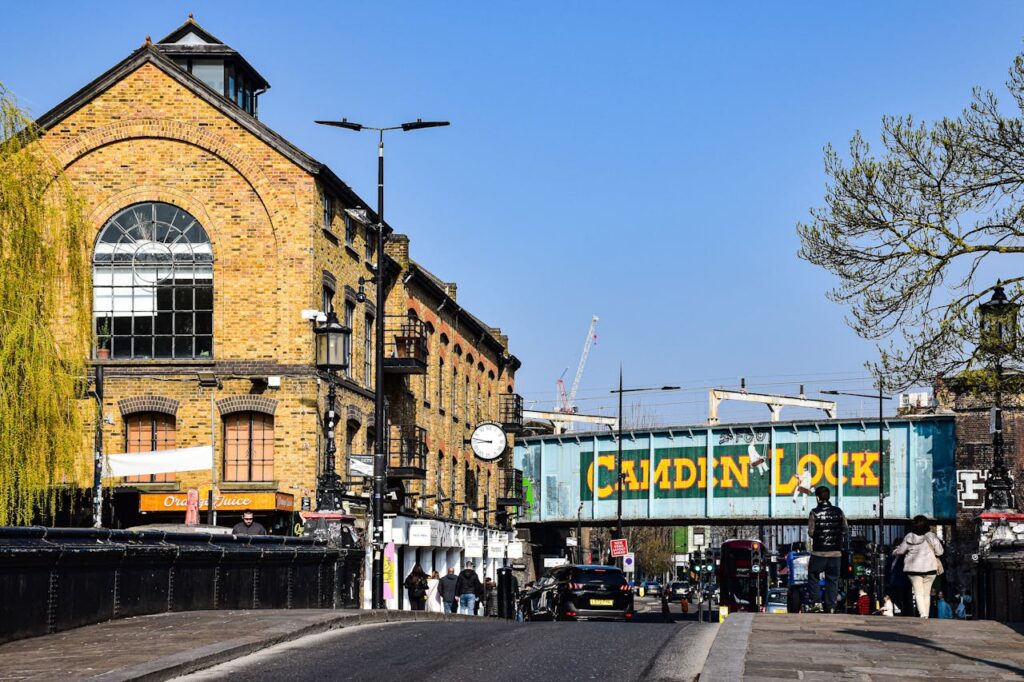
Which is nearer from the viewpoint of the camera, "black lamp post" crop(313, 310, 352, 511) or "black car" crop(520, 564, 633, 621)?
"black lamp post" crop(313, 310, 352, 511)

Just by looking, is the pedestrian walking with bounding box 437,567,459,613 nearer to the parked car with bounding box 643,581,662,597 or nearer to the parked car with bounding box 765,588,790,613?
the parked car with bounding box 765,588,790,613

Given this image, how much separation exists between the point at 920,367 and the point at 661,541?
11843cm

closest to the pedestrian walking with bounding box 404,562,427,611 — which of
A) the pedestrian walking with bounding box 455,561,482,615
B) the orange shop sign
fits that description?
the pedestrian walking with bounding box 455,561,482,615

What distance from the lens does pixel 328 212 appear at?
134 feet

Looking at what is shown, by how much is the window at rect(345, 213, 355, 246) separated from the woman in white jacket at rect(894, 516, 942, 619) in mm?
25206

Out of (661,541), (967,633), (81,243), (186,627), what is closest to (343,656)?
(186,627)

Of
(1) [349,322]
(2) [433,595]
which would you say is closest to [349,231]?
(1) [349,322]

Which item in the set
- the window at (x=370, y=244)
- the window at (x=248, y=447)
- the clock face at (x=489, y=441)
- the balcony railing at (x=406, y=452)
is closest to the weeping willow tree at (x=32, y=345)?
the window at (x=248, y=447)

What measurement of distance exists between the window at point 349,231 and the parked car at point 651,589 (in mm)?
76236

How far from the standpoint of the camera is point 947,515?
55.3m

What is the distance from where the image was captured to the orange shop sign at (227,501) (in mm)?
37156

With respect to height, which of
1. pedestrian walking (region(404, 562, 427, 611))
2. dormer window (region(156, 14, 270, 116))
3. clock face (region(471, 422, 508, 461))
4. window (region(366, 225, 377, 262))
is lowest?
pedestrian walking (region(404, 562, 427, 611))

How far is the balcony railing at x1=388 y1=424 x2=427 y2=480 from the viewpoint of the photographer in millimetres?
45469

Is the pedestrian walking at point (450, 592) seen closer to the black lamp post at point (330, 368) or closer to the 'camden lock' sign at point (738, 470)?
the black lamp post at point (330, 368)
